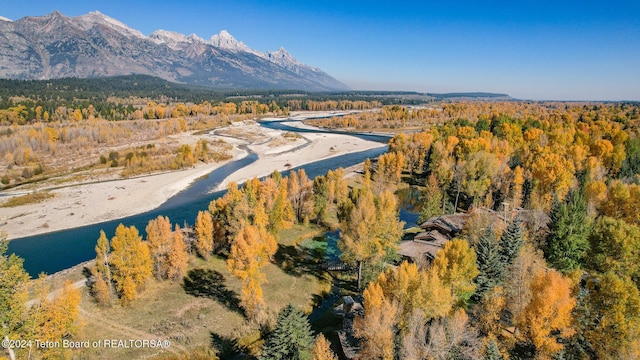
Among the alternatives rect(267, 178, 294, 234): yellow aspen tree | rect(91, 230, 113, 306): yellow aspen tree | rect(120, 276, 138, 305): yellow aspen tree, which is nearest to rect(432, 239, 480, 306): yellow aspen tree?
rect(267, 178, 294, 234): yellow aspen tree

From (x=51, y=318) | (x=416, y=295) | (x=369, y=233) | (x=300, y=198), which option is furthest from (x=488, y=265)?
(x=51, y=318)

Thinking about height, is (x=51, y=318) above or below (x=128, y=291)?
above

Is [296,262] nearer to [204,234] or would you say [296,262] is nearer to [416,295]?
[204,234]

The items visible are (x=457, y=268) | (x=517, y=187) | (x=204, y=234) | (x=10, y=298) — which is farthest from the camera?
(x=517, y=187)

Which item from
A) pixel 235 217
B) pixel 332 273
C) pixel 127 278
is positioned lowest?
pixel 332 273

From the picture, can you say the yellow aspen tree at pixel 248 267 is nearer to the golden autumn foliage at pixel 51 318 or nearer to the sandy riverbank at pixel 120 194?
the golden autumn foliage at pixel 51 318

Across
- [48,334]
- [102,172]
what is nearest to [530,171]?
[48,334]

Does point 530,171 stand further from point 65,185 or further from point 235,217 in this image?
point 65,185

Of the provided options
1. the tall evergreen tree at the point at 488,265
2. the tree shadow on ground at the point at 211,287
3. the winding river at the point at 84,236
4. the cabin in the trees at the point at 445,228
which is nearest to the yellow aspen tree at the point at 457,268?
the tall evergreen tree at the point at 488,265
